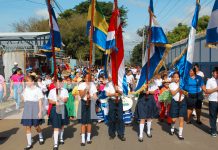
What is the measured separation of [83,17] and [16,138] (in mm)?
44089

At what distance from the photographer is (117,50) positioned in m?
7.74

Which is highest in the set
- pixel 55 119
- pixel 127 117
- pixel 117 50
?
pixel 117 50

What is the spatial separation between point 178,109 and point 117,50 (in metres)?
2.14

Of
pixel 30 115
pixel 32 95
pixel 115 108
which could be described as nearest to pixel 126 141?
pixel 115 108

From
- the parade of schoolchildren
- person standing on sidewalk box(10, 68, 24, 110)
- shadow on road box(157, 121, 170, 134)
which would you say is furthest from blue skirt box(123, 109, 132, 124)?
person standing on sidewalk box(10, 68, 24, 110)

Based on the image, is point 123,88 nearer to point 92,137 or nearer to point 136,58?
point 92,137

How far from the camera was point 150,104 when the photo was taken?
25.7 ft

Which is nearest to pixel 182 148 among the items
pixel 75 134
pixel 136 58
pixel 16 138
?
pixel 75 134

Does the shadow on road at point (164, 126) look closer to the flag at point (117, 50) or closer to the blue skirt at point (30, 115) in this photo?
the flag at point (117, 50)

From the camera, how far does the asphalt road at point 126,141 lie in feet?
23.0

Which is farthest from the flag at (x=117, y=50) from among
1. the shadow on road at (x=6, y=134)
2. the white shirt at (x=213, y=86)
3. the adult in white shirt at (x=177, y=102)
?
the shadow on road at (x=6, y=134)

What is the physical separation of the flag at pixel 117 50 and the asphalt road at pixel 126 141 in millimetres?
1441

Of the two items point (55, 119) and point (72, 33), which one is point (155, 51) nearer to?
point (55, 119)

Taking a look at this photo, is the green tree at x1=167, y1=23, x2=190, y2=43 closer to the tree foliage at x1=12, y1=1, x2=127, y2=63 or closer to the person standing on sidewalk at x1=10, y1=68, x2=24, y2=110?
the tree foliage at x1=12, y1=1, x2=127, y2=63
